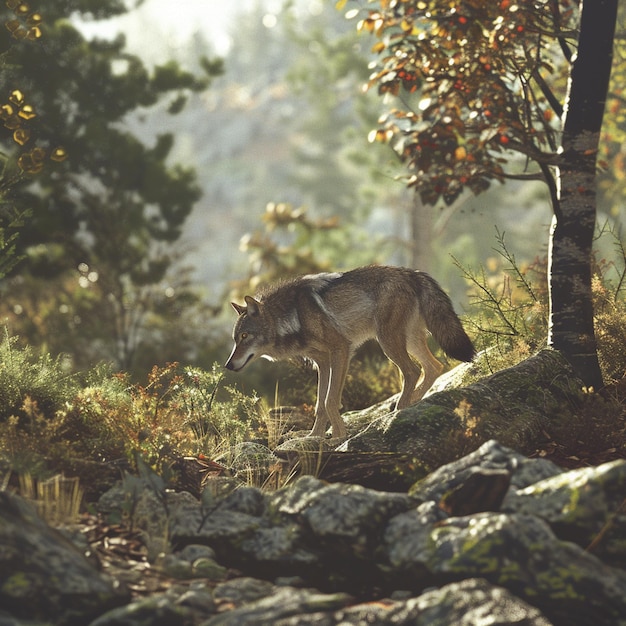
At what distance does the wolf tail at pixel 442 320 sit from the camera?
29.7 ft

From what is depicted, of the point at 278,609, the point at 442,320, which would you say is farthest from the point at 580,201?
the point at 278,609

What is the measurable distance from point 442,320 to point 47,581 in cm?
567

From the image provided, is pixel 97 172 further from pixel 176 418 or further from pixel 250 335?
pixel 176 418

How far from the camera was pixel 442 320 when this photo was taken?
947cm

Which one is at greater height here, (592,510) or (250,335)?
(250,335)

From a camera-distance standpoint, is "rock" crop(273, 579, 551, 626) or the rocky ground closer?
"rock" crop(273, 579, 551, 626)

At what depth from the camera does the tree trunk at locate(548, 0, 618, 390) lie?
345 inches

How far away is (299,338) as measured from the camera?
9867 millimetres

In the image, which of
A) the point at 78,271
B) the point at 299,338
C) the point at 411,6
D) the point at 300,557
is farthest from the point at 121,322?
the point at 300,557

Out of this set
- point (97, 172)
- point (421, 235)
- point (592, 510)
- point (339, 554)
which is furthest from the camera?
point (421, 235)

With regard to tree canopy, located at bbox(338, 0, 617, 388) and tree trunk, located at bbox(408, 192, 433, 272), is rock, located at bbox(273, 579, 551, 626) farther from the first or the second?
tree trunk, located at bbox(408, 192, 433, 272)

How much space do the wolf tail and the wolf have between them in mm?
11

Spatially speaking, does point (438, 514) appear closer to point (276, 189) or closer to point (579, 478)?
point (579, 478)

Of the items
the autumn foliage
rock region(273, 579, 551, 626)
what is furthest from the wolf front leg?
rock region(273, 579, 551, 626)
